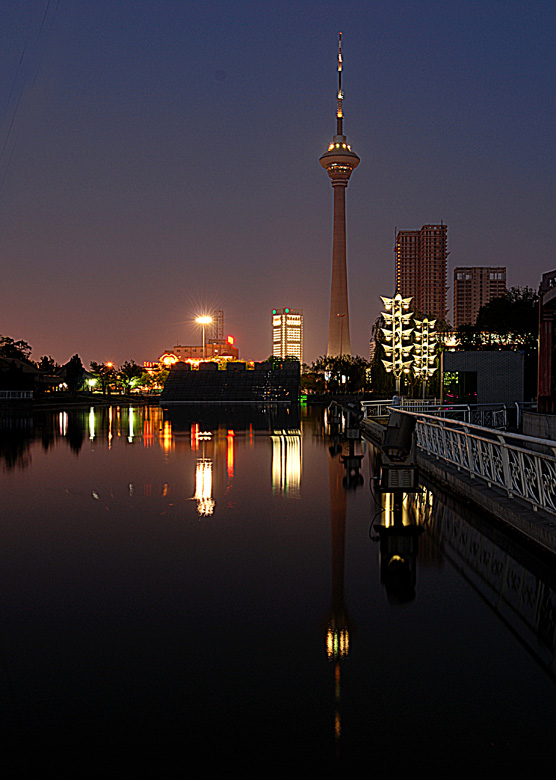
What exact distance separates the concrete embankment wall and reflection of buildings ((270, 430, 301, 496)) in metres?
2.85

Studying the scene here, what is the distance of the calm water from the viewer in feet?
12.0

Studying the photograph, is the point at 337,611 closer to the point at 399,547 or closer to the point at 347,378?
the point at 399,547

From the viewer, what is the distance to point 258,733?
12.3 feet

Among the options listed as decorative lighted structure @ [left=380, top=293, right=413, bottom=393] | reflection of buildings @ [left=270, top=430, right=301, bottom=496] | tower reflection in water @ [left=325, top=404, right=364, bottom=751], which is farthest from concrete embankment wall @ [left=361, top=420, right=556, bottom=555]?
decorative lighted structure @ [left=380, top=293, right=413, bottom=393]

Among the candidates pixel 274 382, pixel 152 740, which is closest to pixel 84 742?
pixel 152 740

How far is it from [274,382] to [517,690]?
80189 millimetres

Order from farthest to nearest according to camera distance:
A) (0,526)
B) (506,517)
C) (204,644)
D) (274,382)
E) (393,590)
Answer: (274,382) < (0,526) < (506,517) < (393,590) < (204,644)

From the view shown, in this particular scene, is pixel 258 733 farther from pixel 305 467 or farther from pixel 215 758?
pixel 305 467

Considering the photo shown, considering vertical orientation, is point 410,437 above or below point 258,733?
above

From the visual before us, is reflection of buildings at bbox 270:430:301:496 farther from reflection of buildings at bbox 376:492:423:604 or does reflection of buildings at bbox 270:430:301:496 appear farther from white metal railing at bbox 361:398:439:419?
white metal railing at bbox 361:398:439:419

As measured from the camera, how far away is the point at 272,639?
5113 millimetres

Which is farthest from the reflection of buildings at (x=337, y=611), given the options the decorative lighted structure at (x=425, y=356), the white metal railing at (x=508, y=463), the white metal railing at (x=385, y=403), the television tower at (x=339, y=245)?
the television tower at (x=339, y=245)

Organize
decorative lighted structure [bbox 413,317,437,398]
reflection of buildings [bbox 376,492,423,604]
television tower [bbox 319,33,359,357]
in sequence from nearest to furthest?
1. reflection of buildings [bbox 376,492,423,604]
2. decorative lighted structure [bbox 413,317,437,398]
3. television tower [bbox 319,33,359,357]

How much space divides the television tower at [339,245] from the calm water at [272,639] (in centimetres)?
15313
